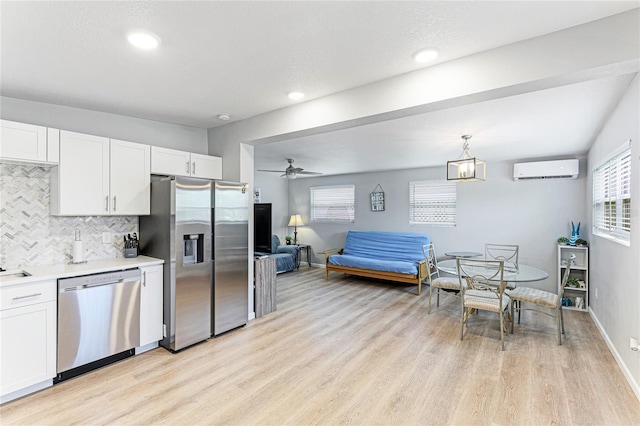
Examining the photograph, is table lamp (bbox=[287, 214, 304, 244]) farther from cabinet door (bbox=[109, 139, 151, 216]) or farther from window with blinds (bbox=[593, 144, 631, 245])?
window with blinds (bbox=[593, 144, 631, 245])

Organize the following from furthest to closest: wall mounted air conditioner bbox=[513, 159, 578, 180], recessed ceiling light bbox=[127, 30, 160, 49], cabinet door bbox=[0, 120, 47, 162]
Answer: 1. wall mounted air conditioner bbox=[513, 159, 578, 180]
2. cabinet door bbox=[0, 120, 47, 162]
3. recessed ceiling light bbox=[127, 30, 160, 49]

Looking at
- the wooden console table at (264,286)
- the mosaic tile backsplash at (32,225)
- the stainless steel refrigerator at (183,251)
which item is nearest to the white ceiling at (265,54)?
the mosaic tile backsplash at (32,225)

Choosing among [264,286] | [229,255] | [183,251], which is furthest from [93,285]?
[264,286]

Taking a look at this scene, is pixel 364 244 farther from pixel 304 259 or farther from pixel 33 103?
pixel 33 103

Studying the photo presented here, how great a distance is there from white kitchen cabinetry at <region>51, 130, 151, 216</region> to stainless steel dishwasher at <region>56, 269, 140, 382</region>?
69cm

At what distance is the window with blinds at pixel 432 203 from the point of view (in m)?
6.09

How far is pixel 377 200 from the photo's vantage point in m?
6.96

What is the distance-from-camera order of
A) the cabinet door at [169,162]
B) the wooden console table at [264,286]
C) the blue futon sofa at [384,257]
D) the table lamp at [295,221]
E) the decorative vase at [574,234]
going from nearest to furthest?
the cabinet door at [169,162] < the wooden console table at [264,286] < the decorative vase at [574,234] < the blue futon sofa at [384,257] < the table lamp at [295,221]

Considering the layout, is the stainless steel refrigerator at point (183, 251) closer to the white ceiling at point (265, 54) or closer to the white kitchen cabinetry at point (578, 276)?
the white ceiling at point (265, 54)

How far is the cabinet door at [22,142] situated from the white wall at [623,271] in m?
4.65

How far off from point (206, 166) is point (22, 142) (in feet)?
5.41

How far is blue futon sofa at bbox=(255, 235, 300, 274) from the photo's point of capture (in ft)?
22.5

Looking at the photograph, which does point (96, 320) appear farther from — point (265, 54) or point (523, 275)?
point (523, 275)

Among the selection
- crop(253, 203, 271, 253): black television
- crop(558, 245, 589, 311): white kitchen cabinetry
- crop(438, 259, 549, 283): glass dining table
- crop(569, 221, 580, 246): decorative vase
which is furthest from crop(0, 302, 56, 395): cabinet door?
crop(569, 221, 580, 246): decorative vase
